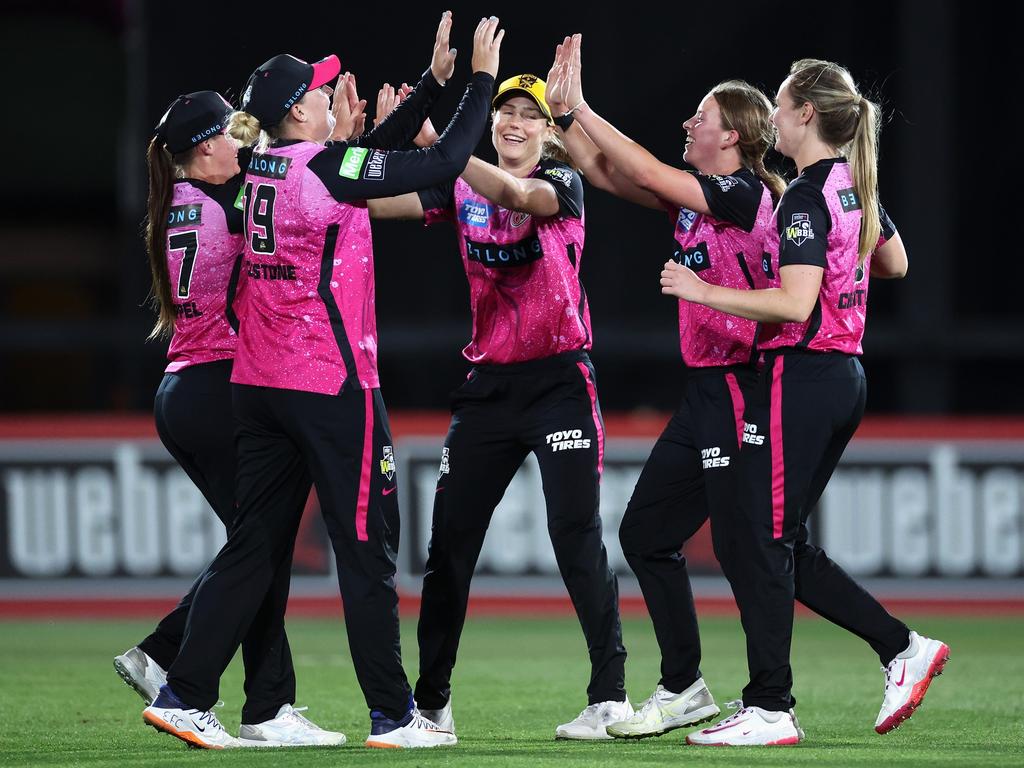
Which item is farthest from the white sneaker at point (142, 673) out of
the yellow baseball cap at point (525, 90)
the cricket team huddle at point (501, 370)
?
the yellow baseball cap at point (525, 90)

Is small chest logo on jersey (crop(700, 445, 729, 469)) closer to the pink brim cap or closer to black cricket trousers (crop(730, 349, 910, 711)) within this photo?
black cricket trousers (crop(730, 349, 910, 711))

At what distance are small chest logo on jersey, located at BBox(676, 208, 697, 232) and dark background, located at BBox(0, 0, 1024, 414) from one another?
5926mm

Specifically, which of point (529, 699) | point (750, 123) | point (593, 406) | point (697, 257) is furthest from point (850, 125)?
point (529, 699)

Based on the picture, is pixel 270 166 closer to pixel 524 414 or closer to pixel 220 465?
pixel 220 465

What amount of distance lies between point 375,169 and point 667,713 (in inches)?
77.7

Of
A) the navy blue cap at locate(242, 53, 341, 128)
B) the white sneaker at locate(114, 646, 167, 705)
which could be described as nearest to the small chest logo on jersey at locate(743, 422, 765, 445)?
the navy blue cap at locate(242, 53, 341, 128)

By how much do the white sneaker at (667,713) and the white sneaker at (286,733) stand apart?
2.94 feet

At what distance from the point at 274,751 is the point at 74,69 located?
12.5 m

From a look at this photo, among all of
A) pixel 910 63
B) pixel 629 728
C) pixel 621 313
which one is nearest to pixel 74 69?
pixel 621 313

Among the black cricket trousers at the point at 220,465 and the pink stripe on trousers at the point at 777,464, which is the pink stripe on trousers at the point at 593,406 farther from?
the black cricket trousers at the point at 220,465

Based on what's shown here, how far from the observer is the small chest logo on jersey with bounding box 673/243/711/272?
203 inches

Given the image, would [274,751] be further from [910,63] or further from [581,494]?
[910,63]

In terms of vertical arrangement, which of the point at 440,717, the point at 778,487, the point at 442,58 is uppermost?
the point at 442,58

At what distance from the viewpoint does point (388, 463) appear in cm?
483
